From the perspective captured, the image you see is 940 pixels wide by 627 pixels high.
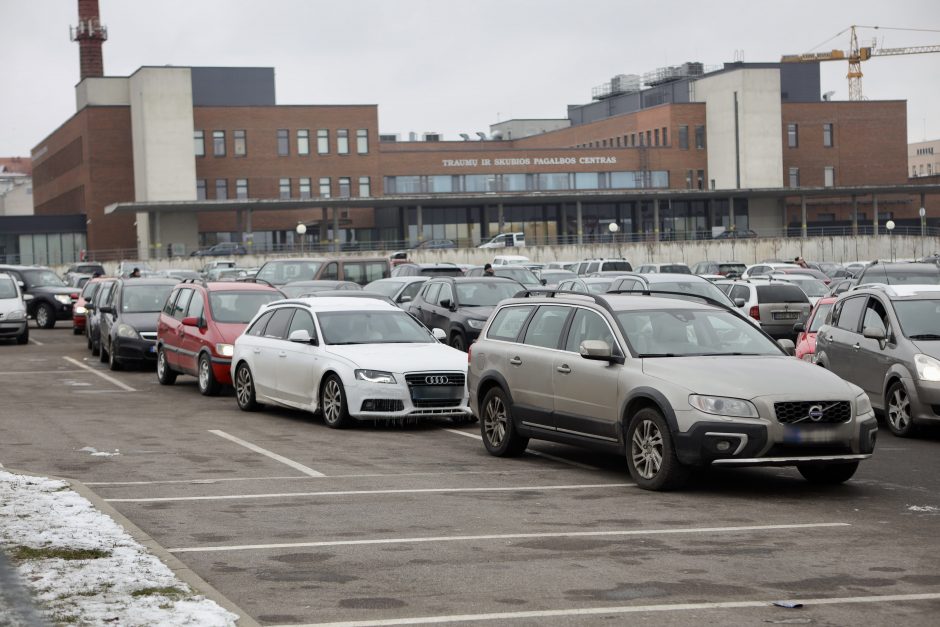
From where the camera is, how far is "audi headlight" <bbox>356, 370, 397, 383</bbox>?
15727 mm

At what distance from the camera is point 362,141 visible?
9944 cm

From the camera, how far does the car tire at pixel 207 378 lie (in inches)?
800

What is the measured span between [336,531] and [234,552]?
913 mm

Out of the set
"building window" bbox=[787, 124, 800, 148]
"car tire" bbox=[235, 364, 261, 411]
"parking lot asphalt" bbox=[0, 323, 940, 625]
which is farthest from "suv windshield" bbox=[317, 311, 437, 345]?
"building window" bbox=[787, 124, 800, 148]

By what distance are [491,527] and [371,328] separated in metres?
8.22

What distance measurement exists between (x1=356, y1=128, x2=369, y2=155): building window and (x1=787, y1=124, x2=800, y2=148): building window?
1323 inches

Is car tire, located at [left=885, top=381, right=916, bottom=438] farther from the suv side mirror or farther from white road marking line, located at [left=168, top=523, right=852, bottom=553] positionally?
the suv side mirror

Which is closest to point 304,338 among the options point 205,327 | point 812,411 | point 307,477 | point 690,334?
point 205,327

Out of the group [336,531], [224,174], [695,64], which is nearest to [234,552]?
[336,531]

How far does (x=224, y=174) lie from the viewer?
96125 millimetres

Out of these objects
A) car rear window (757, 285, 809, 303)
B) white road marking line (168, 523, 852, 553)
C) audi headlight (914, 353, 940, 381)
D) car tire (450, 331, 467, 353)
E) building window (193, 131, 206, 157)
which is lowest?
white road marking line (168, 523, 852, 553)

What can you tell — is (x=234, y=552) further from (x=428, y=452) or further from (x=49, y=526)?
(x=428, y=452)

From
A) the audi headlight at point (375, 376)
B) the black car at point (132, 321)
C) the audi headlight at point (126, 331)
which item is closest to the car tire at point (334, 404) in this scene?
the audi headlight at point (375, 376)

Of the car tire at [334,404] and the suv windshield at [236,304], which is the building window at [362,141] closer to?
the suv windshield at [236,304]
